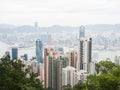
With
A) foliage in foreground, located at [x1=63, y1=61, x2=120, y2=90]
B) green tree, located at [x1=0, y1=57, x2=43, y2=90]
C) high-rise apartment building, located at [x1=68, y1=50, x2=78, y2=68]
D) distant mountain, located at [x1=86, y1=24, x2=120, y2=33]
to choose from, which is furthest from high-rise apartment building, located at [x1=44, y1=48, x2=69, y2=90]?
distant mountain, located at [x1=86, y1=24, x2=120, y2=33]

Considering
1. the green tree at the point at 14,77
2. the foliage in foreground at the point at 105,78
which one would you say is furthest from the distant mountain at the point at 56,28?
the foliage in foreground at the point at 105,78

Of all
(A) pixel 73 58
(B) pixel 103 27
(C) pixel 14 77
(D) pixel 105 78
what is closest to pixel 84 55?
(A) pixel 73 58

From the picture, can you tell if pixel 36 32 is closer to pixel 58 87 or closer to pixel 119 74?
pixel 58 87

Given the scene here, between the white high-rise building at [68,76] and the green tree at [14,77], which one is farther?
the white high-rise building at [68,76]

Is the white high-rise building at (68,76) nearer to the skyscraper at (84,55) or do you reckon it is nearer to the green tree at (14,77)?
the skyscraper at (84,55)

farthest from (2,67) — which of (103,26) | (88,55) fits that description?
(103,26)

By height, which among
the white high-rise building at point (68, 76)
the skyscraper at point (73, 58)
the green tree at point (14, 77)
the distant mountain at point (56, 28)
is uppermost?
the distant mountain at point (56, 28)

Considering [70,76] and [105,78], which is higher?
[105,78]

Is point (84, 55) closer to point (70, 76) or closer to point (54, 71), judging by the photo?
point (70, 76)
